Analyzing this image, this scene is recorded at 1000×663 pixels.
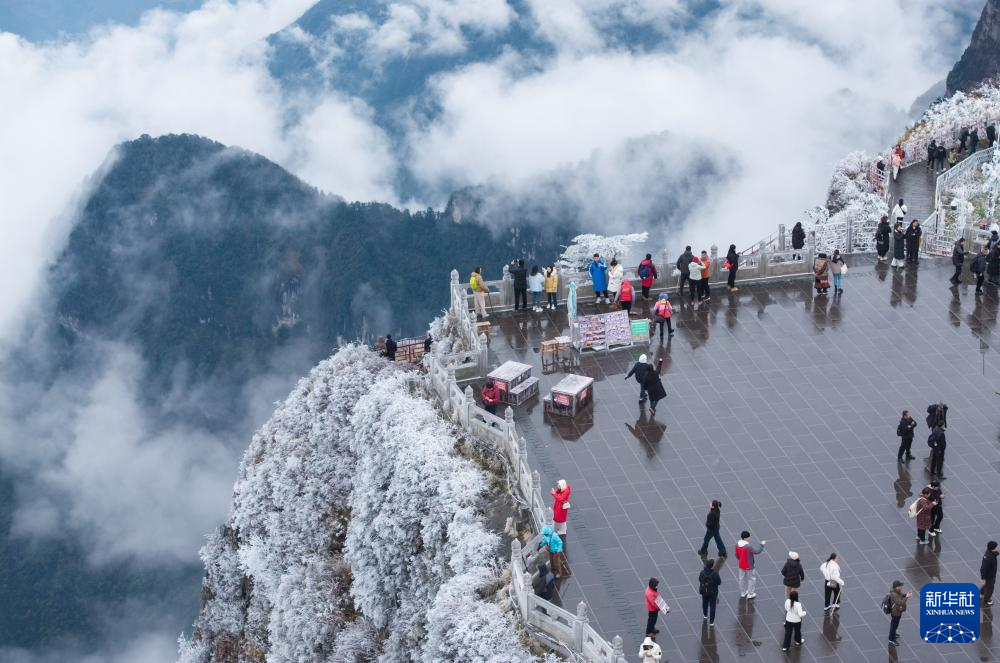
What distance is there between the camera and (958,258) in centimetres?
3806

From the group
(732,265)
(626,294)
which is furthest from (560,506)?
(732,265)

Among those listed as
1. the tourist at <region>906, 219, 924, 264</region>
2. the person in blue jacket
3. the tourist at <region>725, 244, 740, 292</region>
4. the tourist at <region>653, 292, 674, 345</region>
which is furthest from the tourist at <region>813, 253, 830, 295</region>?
the person in blue jacket

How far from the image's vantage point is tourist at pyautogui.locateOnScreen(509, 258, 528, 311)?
1460 inches

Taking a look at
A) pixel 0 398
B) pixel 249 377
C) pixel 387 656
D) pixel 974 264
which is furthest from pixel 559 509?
pixel 0 398

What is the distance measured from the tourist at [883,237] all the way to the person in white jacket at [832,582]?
18035 mm

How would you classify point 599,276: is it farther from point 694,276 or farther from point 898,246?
point 898,246

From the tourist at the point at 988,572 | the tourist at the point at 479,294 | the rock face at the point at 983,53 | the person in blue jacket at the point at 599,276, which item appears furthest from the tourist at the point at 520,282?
the rock face at the point at 983,53

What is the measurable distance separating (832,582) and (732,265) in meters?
15.4

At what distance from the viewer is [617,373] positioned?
34.2 m

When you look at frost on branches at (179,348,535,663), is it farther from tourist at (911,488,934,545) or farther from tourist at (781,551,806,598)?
tourist at (911,488,934,545)

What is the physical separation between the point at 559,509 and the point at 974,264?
17933 millimetres

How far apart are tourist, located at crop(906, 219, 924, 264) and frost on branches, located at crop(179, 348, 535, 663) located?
16.2m

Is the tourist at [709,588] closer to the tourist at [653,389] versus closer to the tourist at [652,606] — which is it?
the tourist at [652,606]

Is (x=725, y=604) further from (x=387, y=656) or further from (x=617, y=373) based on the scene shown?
(x=617, y=373)
